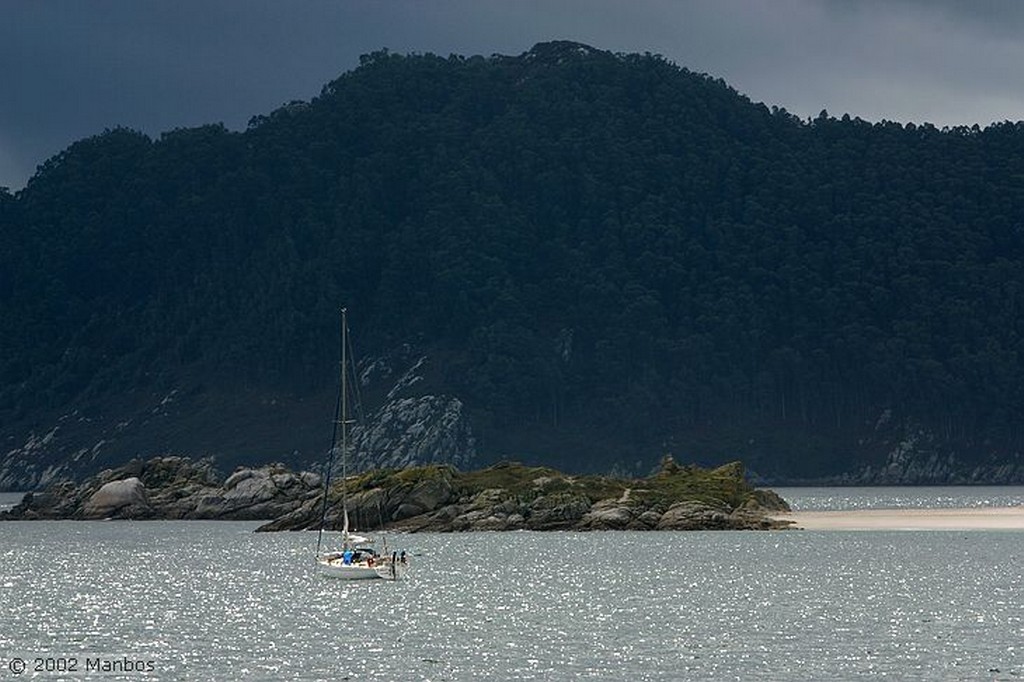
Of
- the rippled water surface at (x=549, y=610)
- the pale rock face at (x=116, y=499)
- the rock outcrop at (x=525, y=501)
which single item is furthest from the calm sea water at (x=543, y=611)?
the pale rock face at (x=116, y=499)

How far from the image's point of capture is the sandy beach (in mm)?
163250

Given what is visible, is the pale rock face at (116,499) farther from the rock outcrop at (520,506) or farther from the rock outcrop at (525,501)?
the rock outcrop at (520,506)

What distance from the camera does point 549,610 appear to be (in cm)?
9050

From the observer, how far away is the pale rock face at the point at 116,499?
7519 inches

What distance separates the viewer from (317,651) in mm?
74188

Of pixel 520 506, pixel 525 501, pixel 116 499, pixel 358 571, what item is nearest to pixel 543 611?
pixel 358 571

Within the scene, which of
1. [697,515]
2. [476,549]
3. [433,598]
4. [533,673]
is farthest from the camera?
[697,515]

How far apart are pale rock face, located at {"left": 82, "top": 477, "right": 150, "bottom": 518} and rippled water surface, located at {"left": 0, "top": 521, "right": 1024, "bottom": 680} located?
43424mm

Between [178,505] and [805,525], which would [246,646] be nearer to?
[805,525]

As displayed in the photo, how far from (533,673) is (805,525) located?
98.8 m

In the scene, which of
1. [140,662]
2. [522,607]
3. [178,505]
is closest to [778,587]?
[522,607]

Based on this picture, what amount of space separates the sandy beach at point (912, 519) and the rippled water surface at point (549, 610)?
1690 centimetres

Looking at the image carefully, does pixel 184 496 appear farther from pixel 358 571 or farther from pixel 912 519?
pixel 358 571

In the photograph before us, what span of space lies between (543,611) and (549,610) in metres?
0.58
